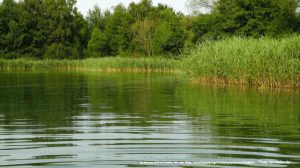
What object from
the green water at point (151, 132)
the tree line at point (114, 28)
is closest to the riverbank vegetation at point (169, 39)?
the tree line at point (114, 28)

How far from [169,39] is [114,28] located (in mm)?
14773

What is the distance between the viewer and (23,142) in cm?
823

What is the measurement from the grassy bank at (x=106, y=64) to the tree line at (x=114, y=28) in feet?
21.5

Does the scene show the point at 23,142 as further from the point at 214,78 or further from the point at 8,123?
the point at 214,78

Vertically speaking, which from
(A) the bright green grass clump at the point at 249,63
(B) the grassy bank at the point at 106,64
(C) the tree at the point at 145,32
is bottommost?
(B) the grassy bank at the point at 106,64

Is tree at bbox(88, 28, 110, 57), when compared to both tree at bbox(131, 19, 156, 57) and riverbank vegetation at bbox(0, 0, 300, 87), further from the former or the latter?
tree at bbox(131, 19, 156, 57)

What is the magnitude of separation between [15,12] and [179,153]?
6810cm

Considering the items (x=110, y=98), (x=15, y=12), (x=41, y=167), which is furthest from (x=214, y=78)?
(x=15, y=12)

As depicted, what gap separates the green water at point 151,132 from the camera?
22.0 feet

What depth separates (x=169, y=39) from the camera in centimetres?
5425

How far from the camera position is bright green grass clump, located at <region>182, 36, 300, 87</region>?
1966cm

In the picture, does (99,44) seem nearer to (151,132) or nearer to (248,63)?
(248,63)

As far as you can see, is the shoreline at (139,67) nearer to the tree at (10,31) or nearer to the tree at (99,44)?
the tree at (99,44)

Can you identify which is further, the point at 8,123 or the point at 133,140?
the point at 8,123
